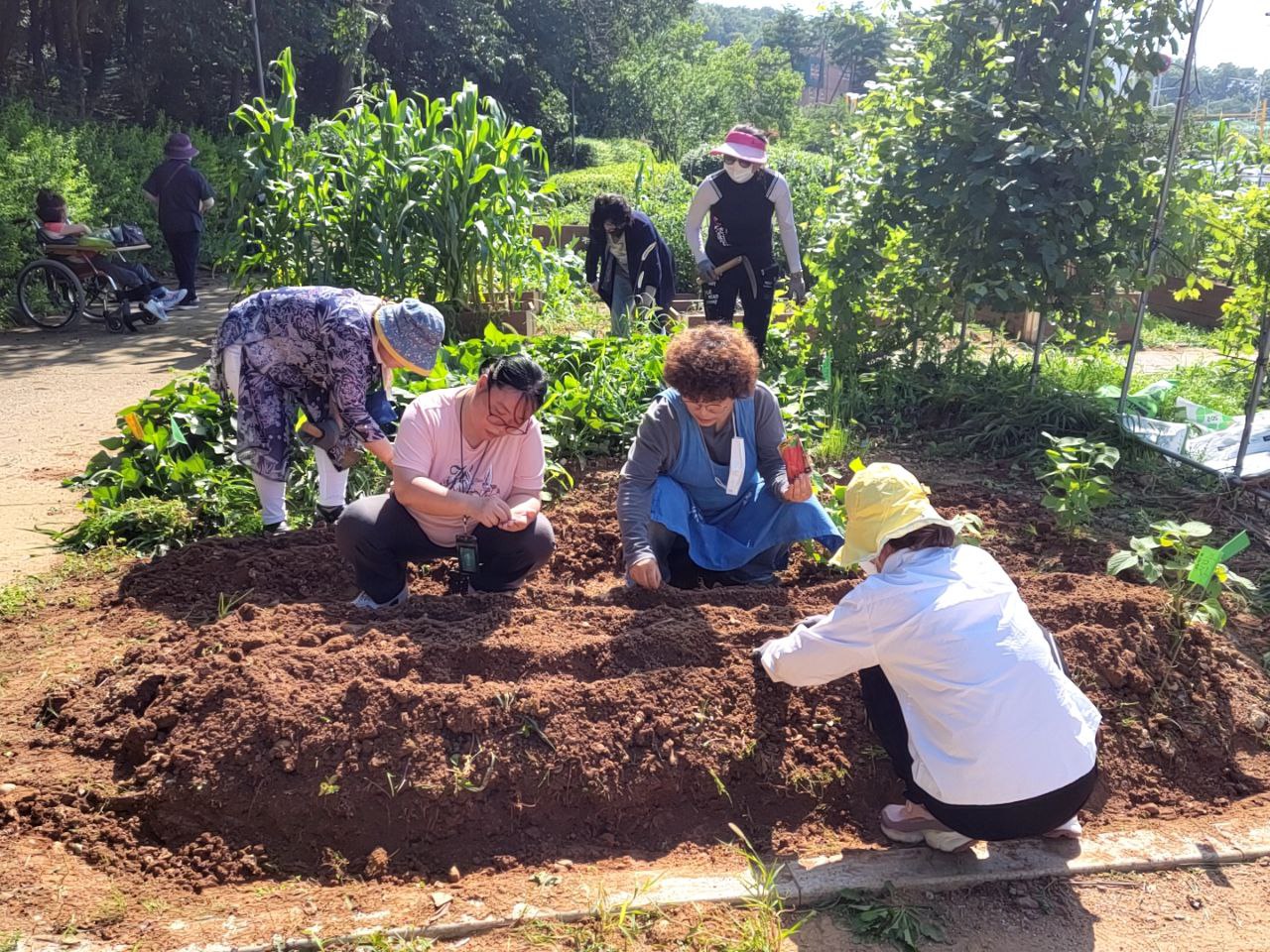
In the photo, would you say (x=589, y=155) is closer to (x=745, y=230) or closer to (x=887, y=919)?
(x=745, y=230)

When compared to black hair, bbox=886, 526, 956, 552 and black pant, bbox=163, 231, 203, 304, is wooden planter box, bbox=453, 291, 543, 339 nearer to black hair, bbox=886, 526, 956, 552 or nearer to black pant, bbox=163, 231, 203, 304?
black pant, bbox=163, 231, 203, 304

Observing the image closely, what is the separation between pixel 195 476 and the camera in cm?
452

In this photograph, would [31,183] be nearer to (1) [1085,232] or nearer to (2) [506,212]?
(2) [506,212]

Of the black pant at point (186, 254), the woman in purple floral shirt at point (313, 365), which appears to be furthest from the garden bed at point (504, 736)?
the black pant at point (186, 254)

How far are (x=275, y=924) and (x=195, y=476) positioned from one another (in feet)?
→ 8.89

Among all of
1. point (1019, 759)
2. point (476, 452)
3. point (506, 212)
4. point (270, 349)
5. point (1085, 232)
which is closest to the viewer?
point (1019, 759)

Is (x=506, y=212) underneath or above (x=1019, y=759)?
above

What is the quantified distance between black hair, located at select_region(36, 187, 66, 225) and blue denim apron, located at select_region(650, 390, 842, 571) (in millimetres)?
7541

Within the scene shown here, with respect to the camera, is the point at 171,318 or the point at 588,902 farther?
the point at 171,318

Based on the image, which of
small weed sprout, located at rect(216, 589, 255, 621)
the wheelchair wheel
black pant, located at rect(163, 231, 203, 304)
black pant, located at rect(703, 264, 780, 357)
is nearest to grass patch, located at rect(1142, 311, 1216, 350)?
black pant, located at rect(703, 264, 780, 357)

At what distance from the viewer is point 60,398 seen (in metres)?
6.79

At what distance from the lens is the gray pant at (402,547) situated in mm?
3424

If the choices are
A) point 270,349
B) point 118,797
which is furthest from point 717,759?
point 270,349

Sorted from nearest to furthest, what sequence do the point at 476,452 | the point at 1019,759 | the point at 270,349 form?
the point at 1019,759, the point at 476,452, the point at 270,349
